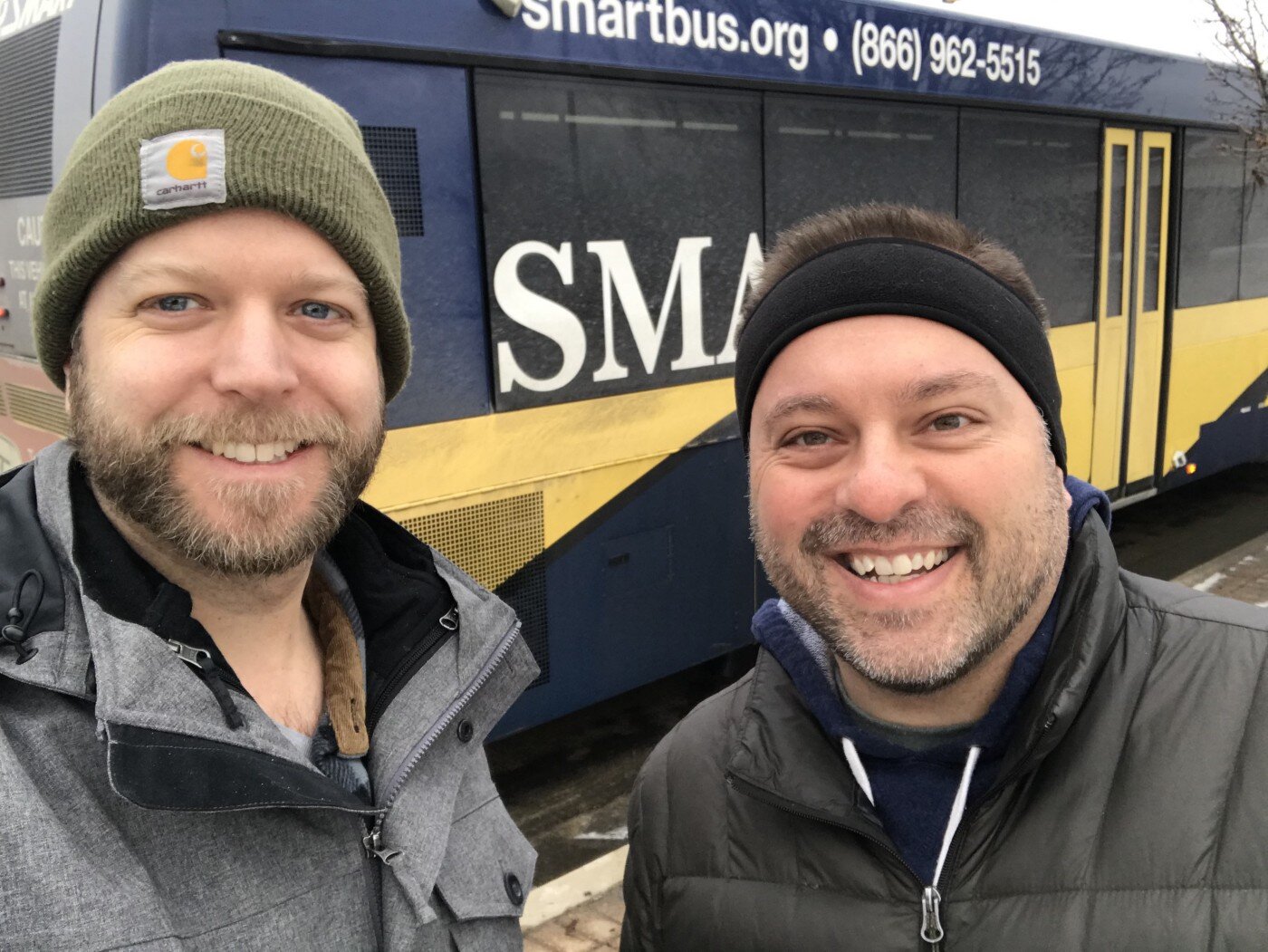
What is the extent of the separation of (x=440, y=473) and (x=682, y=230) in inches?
59.0

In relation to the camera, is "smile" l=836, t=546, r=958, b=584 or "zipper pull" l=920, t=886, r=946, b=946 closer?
"zipper pull" l=920, t=886, r=946, b=946

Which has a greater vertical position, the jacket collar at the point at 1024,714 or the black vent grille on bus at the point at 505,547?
the jacket collar at the point at 1024,714

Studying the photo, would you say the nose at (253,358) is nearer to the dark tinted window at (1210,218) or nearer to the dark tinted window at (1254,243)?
the dark tinted window at (1210,218)

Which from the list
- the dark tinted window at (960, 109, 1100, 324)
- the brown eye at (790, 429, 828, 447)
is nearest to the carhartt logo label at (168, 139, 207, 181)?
the brown eye at (790, 429, 828, 447)

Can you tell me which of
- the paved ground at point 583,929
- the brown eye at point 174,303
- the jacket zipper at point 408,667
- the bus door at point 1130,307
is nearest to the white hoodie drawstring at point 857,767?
the jacket zipper at point 408,667

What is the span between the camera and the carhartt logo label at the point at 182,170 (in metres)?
1.54

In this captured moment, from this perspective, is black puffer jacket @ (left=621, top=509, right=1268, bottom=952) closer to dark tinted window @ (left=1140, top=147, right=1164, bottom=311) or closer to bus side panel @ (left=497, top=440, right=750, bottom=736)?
bus side panel @ (left=497, top=440, right=750, bottom=736)

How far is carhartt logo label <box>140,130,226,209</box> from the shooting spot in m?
1.54

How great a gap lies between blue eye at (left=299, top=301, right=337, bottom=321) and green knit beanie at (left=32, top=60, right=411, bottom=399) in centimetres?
9

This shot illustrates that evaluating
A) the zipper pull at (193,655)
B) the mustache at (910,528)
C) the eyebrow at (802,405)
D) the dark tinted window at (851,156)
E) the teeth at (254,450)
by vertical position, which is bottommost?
the zipper pull at (193,655)

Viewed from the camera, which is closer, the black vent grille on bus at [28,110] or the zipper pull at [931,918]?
the zipper pull at [931,918]

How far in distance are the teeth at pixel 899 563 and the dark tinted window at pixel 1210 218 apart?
22.1 ft

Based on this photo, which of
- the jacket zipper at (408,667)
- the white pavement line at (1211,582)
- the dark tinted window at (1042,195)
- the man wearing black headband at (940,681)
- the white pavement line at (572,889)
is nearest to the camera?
the man wearing black headband at (940,681)

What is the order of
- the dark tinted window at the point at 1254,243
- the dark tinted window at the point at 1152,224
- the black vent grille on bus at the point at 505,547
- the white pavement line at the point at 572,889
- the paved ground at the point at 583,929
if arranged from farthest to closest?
the dark tinted window at the point at 1254,243, the dark tinted window at the point at 1152,224, the black vent grille on bus at the point at 505,547, the white pavement line at the point at 572,889, the paved ground at the point at 583,929
